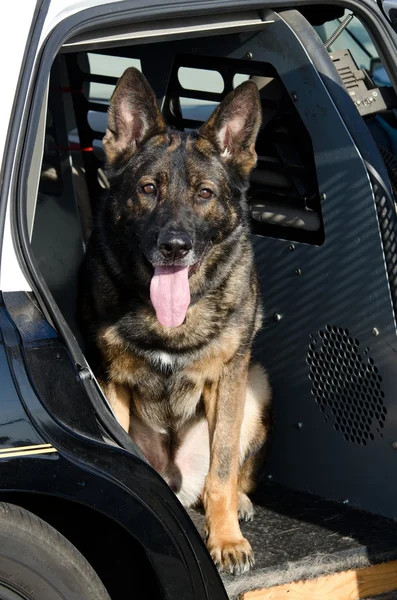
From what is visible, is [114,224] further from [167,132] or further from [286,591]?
[286,591]

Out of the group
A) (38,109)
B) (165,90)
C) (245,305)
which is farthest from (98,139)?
(38,109)

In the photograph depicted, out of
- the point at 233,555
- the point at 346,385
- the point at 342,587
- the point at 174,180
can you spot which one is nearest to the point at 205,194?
the point at 174,180

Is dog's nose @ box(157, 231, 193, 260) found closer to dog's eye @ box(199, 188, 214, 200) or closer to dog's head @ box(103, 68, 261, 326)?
dog's head @ box(103, 68, 261, 326)

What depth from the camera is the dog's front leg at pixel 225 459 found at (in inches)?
113

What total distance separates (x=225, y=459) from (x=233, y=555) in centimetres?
37

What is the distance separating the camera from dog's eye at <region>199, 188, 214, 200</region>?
2.95 m

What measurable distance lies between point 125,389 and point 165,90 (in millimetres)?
1152

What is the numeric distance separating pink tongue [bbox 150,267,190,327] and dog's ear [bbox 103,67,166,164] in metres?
0.45

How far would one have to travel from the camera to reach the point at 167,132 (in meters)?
3.02

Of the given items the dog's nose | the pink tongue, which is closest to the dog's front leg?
the pink tongue

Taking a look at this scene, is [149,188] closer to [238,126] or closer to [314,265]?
[238,126]

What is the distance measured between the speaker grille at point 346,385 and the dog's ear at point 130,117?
0.90m

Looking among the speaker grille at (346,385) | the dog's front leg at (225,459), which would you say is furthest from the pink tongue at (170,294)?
the speaker grille at (346,385)

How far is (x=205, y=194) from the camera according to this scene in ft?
9.70
